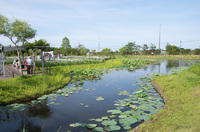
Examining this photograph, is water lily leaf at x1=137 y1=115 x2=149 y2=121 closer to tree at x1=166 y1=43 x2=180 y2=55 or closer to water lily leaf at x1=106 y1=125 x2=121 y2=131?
water lily leaf at x1=106 y1=125 x2=121 y2=131

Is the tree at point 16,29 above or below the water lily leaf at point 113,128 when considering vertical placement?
above

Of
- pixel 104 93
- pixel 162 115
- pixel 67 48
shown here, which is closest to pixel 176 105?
pixel 162 115

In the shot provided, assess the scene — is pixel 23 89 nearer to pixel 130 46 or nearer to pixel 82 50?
pixel 82 50

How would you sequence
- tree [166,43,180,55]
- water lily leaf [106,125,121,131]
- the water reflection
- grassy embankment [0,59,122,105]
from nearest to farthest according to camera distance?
water lily leaf [106,125,121,131], the water reflection, grassy embankment [0,59,122,105], tree [166,43,180,55]

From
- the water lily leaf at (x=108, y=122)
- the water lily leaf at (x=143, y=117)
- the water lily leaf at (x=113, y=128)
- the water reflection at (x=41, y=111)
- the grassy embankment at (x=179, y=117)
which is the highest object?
the grassy embankment at (x=179, y=117)

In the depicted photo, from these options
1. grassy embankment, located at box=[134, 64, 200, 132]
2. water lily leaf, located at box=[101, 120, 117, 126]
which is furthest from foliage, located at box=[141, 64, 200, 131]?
→ water lily leaf, located at box=[101, 120, 117, 126]

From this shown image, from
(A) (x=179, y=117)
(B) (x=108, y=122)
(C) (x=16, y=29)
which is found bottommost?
(B) (x=108, y=122)

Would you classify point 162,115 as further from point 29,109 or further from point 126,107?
point 29,109

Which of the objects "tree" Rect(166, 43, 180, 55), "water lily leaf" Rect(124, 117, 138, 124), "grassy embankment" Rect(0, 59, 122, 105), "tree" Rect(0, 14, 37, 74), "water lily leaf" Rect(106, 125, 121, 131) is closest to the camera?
"water lily leaf" Rect(106, 125, 121, 131)

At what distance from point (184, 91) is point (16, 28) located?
1158cm

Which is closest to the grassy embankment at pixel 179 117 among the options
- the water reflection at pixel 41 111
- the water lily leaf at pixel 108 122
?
the water lily leaf at pixel 108 122

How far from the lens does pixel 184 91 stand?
6043 millimetres

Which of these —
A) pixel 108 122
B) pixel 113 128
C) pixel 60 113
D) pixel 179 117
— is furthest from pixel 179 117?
pixel 60 113

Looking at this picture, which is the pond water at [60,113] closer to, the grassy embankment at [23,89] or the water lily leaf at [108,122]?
the water lily leaf at [108,122]
